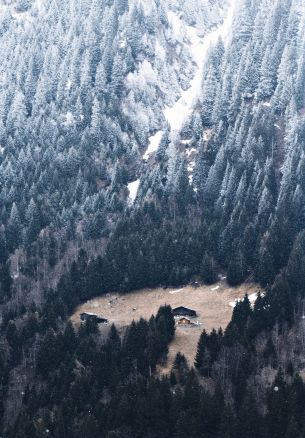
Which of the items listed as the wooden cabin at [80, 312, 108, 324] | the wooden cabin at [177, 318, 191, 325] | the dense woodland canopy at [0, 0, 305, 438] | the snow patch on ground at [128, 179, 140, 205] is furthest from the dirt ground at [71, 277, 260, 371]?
the snow patch on ground at [128, 179, 140, 205]

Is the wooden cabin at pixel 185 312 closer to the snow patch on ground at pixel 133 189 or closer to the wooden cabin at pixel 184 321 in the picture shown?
the wooden cabin at pixel 184 321

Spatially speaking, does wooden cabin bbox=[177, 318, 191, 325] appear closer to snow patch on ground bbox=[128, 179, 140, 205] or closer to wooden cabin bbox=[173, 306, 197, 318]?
wooden cabin bbox=[173, 306, 197, 318]

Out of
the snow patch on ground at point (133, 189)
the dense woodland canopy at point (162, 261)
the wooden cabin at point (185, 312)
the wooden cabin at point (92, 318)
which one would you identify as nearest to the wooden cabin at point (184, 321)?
the wooden cabin at point (185, 312)

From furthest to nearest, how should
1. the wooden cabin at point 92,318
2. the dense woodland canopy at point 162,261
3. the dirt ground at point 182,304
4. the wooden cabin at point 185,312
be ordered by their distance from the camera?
1. the wooden cabin at point 92,318
2. the wooden cabin at point 185,312
3. the dirt ground at point 182,304
4. the dense woodland canopy at point 162,261

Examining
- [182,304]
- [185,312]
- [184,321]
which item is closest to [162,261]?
[182,304]

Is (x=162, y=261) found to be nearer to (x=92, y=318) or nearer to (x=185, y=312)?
(x=185, y=312)
